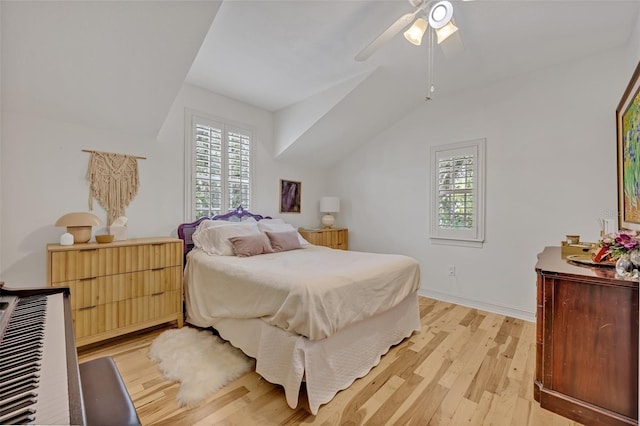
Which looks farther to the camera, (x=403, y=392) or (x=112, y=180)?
(x=112, y=180)

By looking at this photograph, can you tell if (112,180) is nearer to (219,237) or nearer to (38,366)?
(219,237)

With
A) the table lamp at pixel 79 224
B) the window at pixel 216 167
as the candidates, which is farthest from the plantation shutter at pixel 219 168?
the table lamp at pixel 79 224

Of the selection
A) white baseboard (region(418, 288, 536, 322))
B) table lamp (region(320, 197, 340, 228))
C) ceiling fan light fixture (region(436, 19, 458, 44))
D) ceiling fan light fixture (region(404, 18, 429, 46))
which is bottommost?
white baseboard (region(418, 288, 536, 322))

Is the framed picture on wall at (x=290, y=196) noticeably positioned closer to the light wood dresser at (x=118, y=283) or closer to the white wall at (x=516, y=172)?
the white wall at (x=516, y=172)

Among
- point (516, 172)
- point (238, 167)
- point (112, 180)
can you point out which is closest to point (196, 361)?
point (112, 180)

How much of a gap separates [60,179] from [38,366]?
2545 mm

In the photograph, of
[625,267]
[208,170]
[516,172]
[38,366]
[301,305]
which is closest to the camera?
[38,366]

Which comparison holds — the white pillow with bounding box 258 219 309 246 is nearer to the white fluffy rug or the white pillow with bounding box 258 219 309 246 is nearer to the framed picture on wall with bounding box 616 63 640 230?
the white fluffy rug

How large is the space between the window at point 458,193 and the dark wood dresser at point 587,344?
5.85ft

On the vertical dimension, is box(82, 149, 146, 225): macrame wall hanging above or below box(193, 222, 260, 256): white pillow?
above

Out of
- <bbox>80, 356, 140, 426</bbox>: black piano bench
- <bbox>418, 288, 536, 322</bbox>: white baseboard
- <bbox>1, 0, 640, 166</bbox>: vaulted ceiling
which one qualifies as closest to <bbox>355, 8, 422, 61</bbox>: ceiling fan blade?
<bbox>1, 0, 640, 166</bbox>: vaulted ceiling

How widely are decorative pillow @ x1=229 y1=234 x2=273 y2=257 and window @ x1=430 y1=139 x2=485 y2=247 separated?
229 cm

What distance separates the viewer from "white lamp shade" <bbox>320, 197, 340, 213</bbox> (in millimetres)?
4629

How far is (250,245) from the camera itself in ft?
9.47
